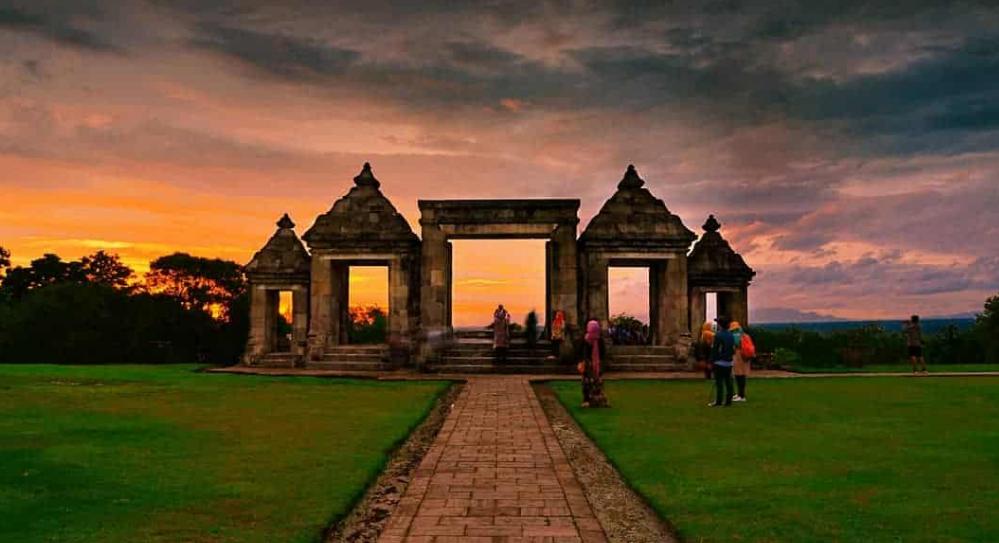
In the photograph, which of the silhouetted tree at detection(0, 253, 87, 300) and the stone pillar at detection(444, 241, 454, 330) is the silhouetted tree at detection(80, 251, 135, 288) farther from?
the stone pillar at detection(444, 241, 454, 330)

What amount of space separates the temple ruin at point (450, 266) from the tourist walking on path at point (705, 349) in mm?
762

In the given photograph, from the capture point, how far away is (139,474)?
9086 millimetres

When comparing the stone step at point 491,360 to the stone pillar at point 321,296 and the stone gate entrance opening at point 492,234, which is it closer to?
the stone gate entrance opening at point 492,234

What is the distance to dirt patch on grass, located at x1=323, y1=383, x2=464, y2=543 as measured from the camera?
7008 millimetres

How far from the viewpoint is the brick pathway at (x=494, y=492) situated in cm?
688

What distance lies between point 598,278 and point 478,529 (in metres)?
22.2

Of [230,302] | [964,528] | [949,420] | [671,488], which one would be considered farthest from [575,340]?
[230,302]

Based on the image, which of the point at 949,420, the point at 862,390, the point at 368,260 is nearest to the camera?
the point at 949,420

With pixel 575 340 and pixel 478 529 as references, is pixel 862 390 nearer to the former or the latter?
pixel 575 340

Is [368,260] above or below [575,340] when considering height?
above

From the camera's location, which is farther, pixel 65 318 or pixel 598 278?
pixel 65 318

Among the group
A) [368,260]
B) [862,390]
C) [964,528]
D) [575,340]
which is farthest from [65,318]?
[964,528]

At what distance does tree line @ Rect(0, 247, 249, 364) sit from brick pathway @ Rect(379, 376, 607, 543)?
3034cm

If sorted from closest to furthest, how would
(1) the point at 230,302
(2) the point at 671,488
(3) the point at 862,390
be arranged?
1. (2) the point at 671,488
2. (3) the point at 862,390
3. (1) the point at 230,302
